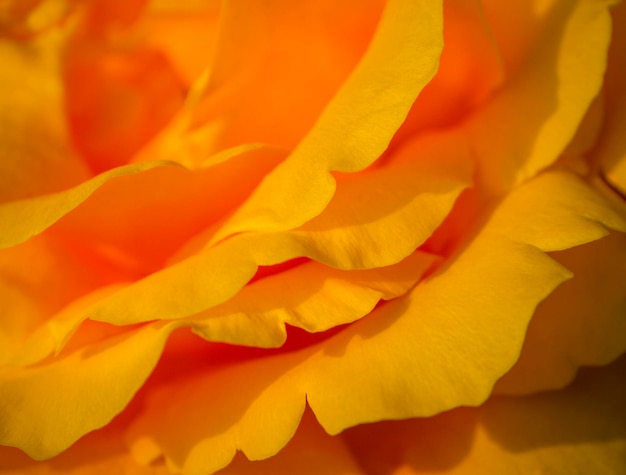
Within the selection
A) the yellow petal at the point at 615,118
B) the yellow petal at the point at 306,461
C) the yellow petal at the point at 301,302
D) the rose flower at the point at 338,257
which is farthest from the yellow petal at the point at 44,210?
the yellow petal at the point at 615,118

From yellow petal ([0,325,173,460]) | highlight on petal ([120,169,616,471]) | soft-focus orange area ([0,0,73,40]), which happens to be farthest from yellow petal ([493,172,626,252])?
soft-focus orange area ([0,0,73,40])

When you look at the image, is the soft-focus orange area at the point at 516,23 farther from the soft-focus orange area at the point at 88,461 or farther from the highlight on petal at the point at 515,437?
the soft-focus orange area at the point at 88,461

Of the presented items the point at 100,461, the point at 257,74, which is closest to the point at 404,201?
the point at 257,74

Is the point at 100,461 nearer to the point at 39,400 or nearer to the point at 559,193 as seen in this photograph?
the point at 39,400

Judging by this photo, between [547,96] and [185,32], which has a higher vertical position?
[185,32]

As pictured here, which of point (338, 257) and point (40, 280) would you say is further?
point (40, 280)

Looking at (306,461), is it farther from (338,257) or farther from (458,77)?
(458,77)

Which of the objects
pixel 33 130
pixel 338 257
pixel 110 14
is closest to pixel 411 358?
pixel 338 257
